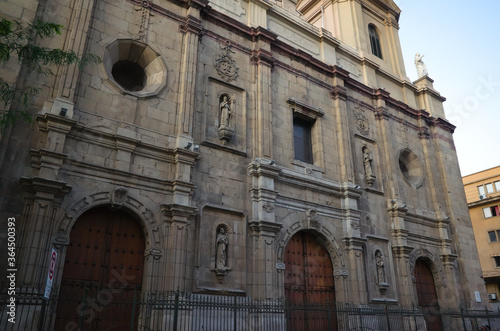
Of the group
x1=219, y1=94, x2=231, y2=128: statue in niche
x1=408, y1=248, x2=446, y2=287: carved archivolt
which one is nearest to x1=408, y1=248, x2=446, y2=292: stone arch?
x1=408, y1=248, x2=446, y2=287: carved archivolt

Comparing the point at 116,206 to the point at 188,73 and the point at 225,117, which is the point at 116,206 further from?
the point at 188,73

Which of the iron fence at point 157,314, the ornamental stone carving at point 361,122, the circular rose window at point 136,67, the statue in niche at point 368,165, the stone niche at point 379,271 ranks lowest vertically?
the iron fence at point 157,314

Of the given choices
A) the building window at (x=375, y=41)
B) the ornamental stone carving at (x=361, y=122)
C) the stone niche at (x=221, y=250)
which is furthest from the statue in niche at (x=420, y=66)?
the stone niche at (x=221, y=250)

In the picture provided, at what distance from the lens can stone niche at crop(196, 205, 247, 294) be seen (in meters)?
11.5

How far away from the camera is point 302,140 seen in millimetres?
16688

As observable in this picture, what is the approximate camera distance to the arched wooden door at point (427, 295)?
1738cm

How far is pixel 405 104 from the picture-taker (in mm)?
21344

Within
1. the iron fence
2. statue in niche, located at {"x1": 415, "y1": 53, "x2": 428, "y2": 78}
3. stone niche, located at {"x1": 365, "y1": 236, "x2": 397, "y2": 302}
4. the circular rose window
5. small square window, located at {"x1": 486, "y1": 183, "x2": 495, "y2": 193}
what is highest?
statue in niche, located at {"x1": 415, "y1": 53, "x2": 428, "y2": 78}

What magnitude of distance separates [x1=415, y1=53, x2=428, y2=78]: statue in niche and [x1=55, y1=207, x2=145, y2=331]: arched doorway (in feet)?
66.3

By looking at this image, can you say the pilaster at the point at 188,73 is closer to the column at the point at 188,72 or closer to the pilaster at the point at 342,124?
the column at the point at 188,72

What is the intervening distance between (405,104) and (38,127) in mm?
18042

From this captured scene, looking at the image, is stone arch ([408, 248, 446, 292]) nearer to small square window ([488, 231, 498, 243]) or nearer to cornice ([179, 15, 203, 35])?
cornice ([179, 15, 203, 35])

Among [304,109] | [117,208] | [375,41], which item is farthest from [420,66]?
[117,208]

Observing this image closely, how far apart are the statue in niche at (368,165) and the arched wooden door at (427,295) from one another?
15.7 ft
